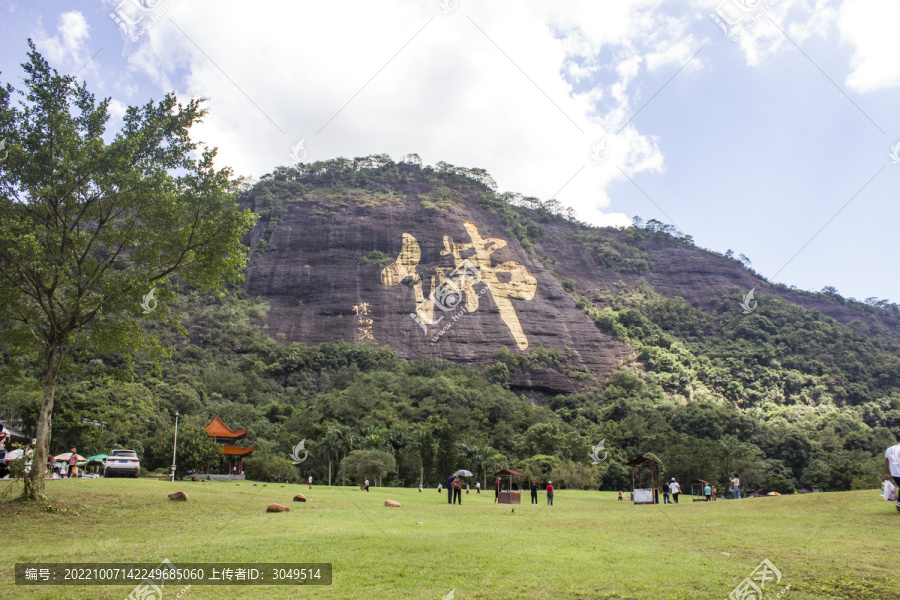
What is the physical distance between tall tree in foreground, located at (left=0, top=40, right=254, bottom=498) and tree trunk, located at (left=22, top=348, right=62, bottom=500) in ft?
0.10

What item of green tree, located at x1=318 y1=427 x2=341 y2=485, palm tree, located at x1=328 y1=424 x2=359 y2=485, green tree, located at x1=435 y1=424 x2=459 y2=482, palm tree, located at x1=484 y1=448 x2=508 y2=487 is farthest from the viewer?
palm tree, located at x1=484 y1=448 x2=508 y2=487

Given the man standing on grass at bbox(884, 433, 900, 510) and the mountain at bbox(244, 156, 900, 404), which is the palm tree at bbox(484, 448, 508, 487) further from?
the man standing on grass at bbox(884, 433, 900, 510)

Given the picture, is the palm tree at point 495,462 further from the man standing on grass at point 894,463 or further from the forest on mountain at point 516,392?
the man standing on grass at point 894,463

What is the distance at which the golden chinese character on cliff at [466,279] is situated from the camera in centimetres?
8269

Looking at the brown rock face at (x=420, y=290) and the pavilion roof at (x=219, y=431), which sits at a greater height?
the brown rock face at (x=420, y=290)

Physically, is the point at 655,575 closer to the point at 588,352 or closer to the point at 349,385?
the point at 349,385

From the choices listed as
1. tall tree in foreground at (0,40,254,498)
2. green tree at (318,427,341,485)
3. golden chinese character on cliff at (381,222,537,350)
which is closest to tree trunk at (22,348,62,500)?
tall tree in foreground at (0,40,254,498)

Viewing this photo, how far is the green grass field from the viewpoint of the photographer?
790cm

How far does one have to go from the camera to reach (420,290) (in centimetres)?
8450

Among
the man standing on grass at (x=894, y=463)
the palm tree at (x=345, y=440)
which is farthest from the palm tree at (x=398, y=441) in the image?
the man standing on grass at (x=894, y=463)

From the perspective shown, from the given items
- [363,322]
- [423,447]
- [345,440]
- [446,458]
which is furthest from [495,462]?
[363,322]

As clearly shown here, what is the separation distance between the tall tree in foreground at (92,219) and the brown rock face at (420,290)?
60741mm

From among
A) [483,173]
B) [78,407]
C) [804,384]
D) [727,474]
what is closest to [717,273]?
[804,384]

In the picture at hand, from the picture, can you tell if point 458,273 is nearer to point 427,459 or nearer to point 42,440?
point 427,459
